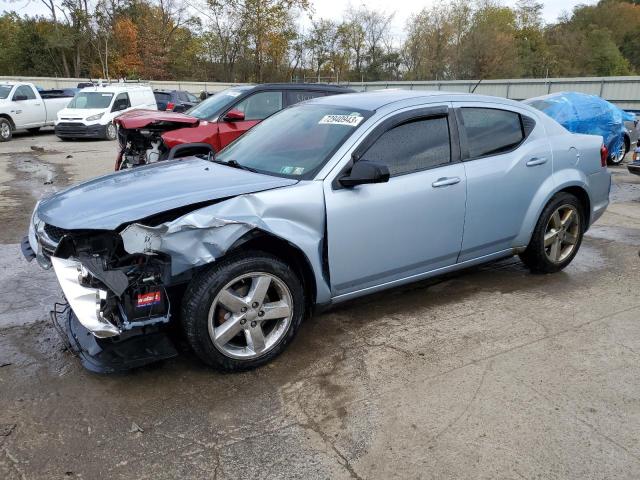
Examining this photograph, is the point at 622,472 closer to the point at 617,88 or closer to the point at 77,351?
the point at 77,351

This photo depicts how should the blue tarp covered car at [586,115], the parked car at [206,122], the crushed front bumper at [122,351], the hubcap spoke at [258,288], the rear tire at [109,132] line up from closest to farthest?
1. the crushed front bumper at [122,351]
2. the hubcap spoke at [258,288]
3. the parked car at [206,122]
4. the blue tarp covered car at [586,115]
5. the rear tire at [109,132]

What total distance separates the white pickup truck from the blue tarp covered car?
1537 centimetres

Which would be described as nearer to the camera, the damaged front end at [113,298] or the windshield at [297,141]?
the damaged front end at [113,298]

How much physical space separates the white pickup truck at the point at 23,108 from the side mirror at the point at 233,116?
12.3m

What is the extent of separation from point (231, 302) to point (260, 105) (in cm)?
620

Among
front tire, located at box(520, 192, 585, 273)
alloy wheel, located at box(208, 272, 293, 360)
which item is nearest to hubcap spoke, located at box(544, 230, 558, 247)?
front tire, located at box(520, 192, 585, 273)

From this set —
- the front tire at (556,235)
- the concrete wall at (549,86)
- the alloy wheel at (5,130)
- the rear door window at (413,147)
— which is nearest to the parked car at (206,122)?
the rear door window at (413,147)

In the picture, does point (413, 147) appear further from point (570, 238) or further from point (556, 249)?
point (570, 238)

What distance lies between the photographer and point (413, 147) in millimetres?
4055

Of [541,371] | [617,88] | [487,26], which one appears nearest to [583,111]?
[541,371]

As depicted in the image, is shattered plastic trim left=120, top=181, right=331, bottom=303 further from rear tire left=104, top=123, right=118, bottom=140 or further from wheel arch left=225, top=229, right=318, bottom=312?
rear tire left=104, top=123, right=118, bottom=140

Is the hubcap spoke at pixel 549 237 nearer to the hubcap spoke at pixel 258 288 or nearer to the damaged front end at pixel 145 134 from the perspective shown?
the hubcap spoke at pixel 258 288

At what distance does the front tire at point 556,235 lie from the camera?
4871 mm

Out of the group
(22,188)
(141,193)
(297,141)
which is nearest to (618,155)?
(297,141)
